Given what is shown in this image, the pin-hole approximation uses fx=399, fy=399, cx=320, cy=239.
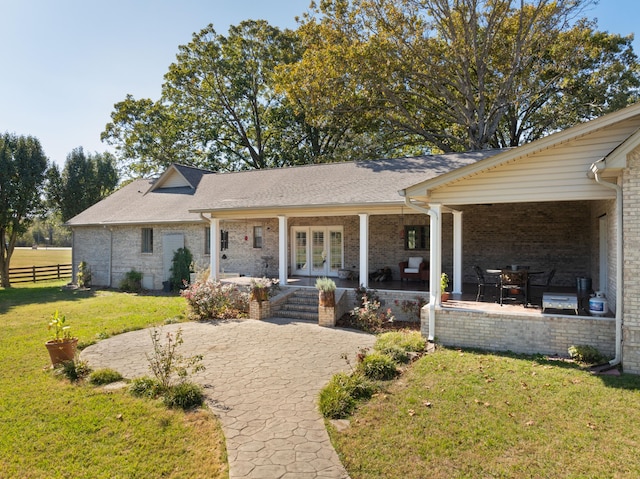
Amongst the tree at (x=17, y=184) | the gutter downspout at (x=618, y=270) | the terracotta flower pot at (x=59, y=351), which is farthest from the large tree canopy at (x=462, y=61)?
the terracotta flower pot at (x=59, y=351)

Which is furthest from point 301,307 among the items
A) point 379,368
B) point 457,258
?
point 379,368

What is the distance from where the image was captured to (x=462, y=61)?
22.0 m

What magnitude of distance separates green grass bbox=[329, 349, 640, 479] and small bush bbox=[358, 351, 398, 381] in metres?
0.21

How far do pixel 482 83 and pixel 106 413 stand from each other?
22.6 metres

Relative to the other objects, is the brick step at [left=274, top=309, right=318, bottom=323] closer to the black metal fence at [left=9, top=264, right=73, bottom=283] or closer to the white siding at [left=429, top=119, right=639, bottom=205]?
the white siding at [left=429, top=119, right=639, bottom=205]

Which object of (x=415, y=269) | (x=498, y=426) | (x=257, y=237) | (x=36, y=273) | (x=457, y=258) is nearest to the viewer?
(x=498, y=426)

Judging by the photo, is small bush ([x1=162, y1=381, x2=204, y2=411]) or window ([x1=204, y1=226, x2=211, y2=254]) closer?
small bush ([x1=162, y1=381, x2=204, y2=411])

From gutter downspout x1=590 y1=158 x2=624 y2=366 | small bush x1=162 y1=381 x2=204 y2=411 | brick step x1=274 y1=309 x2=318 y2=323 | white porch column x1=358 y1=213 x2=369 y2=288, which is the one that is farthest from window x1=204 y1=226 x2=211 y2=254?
gutter downspout x1=590 y1=158 x2=624 y2=366

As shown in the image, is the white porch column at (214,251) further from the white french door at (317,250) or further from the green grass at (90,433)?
the green grass at (90,433)

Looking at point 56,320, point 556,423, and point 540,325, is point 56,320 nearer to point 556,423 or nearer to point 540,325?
point 556,423

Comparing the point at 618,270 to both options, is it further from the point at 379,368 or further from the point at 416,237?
the point at 416,237

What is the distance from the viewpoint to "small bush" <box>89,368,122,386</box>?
23.0 feet

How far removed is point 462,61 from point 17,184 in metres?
26.2

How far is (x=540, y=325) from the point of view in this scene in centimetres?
820
